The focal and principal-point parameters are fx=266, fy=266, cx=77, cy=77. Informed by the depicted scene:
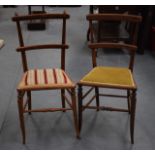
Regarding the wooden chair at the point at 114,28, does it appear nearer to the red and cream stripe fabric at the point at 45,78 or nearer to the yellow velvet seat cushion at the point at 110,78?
the yellow velvet seat cushion at the point at 110,78

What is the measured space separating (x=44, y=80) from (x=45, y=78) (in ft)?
0.11

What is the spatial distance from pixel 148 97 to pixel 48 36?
222 cm

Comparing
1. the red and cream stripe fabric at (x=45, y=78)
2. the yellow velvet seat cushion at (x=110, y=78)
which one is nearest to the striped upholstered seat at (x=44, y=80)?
the red and cream stripe fabric at (x=45, y=78)

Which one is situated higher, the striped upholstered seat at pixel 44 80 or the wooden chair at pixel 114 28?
the wooden chair at pixel 114 28

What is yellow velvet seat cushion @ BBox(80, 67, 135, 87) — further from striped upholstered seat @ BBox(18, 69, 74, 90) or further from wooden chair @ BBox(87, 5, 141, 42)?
wooden chair @ BBox(87, 5, 141, 42)

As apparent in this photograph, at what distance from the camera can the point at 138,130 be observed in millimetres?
2174

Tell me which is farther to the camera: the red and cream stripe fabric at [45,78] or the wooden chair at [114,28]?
the wooden chair at [114,28]

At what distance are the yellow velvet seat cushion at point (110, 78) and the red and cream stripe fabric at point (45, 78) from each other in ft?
0.51

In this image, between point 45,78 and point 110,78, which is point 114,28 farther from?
point 45,78

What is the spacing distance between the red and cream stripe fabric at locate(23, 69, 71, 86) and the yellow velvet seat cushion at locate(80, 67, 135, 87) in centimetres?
15


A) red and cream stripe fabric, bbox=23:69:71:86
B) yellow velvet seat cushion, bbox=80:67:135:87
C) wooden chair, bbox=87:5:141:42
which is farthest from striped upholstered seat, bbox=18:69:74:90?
wooden chair, bbox=87:5:141:42

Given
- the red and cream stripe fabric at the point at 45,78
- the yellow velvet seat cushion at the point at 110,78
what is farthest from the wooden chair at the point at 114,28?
the red and cream stripe fabric at the point at 45,78

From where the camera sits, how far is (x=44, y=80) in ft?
6.38

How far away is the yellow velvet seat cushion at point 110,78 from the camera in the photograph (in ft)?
6.21
